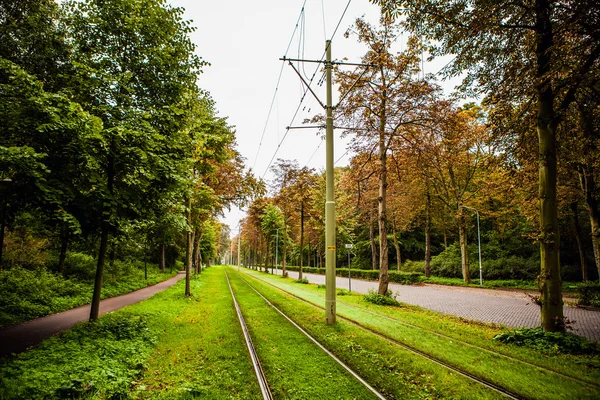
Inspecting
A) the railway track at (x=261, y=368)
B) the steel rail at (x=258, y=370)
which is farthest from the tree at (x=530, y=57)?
the steel rail at (x=258, y=370)

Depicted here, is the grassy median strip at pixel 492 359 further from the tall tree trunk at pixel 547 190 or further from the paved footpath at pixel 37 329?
the paved footpath at pixel 37 329

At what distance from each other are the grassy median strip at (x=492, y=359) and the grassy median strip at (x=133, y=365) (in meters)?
4.16

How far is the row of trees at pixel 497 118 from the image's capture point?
7562mm

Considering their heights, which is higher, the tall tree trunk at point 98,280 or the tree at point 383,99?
the tree at point 383,99

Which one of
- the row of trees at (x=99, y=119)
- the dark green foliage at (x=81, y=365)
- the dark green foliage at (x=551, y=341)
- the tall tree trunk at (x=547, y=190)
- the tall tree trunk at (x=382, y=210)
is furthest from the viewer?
the tall tree trunk at (x=382, y=210)

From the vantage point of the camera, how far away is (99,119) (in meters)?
5.75

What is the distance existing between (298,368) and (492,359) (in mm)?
4160

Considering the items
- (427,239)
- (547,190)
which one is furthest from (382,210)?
(427,239)

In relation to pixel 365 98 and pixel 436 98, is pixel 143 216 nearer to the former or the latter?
pixel 365 98

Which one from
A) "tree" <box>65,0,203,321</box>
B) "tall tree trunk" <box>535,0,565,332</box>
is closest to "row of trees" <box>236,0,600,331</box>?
"tall tree trunk" <box>535,0,565,332</box>

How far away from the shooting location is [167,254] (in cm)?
4028

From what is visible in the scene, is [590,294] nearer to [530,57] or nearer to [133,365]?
[530,57]

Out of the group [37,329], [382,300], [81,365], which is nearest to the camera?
[81,365]

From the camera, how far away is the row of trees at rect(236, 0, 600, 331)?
24.8 ft
